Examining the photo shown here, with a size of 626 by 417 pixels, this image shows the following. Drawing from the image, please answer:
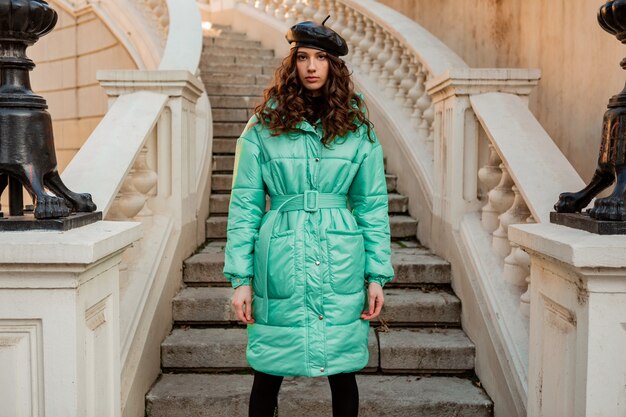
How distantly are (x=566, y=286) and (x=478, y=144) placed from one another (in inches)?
78.5

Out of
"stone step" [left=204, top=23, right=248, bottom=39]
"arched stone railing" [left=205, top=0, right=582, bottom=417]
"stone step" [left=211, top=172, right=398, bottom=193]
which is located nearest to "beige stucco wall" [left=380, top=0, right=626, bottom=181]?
"arched stone railing" [left=205, top=0, right=582, bottom=417]

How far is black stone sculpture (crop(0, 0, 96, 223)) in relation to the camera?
1955 millimetres

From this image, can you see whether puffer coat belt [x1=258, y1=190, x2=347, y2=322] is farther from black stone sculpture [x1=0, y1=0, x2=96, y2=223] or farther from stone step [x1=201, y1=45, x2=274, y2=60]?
stone step [x1=201, y1=45, x2=274, y2=60]

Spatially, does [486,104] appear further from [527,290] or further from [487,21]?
[487,21]

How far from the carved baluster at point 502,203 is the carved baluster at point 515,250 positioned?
0.21ft

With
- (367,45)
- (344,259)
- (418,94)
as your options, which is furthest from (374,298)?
(367,45)

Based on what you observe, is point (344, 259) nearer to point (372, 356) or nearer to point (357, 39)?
point (372, 356)

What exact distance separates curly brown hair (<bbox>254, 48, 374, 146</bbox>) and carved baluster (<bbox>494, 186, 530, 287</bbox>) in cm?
119

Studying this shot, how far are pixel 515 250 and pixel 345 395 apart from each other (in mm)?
1268

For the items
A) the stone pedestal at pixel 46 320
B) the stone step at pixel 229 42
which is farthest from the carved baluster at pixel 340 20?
the stone pedestal at pixel 46 320

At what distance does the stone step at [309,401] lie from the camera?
3076 millimetres

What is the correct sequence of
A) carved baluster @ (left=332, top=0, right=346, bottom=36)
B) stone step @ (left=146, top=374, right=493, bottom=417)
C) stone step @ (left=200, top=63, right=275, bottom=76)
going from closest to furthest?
stone step @ (left=146, top=374, right=493, bottom=417), carved baluster @ (left=332, top=0, right=346, bottom=36), stone step @ (left=200, top=63, right=275, bottom=76)

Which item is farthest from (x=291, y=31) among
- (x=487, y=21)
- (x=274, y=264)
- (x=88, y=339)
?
(x=487, y=21)

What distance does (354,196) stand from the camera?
2416 mm
